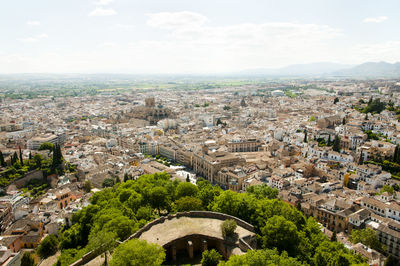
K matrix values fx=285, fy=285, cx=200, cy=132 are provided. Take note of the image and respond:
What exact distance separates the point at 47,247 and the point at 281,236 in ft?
74.2

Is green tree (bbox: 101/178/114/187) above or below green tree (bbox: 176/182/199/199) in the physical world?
below

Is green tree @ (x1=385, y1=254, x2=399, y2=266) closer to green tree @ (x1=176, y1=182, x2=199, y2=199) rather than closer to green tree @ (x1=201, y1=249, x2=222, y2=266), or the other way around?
green tree @ (x1=201, y1=249, x2=222, y2=266)

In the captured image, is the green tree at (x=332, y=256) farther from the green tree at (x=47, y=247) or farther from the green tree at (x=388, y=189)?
the green tree at (x=47, y=247)

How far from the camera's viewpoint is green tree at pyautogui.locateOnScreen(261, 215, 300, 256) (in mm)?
22969

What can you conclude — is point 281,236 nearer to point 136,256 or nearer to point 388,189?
point 136,256

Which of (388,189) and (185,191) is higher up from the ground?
(185,191)

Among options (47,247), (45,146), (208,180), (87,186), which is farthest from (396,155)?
(45,146)

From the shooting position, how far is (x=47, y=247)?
28.4 metres

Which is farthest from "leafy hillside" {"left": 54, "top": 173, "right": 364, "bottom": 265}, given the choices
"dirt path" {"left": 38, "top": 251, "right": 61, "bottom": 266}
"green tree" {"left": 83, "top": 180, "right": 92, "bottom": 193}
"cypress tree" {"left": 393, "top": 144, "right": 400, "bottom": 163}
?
"cypress tree" {"left": 393, "top": 144, "right": 400, "bottom": 163}

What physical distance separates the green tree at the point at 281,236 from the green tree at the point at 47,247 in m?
20.7

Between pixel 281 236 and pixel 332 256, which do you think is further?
pixel 281 236

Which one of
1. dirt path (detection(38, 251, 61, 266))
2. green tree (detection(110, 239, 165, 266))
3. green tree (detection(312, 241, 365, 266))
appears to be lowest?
dirt path (detection(38, 251, 61, 266))

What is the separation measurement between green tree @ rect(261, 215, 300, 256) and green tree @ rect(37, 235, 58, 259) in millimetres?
20705

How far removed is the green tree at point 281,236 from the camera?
904 inches
